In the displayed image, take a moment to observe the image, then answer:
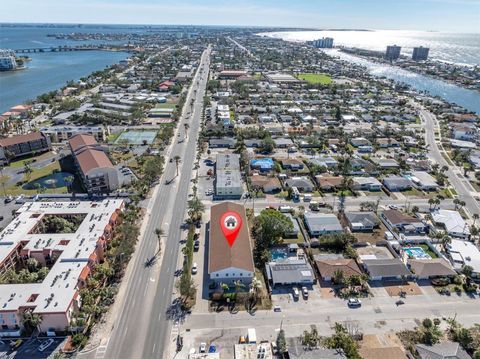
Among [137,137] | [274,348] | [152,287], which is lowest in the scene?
[152,287]

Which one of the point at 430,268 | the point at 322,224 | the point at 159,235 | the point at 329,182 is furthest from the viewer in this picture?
the point at 329,182

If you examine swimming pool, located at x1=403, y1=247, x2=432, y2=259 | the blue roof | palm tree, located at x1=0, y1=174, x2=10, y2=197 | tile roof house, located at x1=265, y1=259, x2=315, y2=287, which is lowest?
palm tree, located at x1=0, y1=174, x2=10, y2=197

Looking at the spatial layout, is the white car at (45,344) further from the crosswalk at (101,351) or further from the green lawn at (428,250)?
the green lawn at (428,250)

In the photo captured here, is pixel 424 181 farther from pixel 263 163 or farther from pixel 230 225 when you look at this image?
pixel 230 225

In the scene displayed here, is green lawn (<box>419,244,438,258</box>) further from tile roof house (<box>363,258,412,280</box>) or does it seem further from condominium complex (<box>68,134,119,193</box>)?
condominium complex (<box>68,134,119,193</box>)

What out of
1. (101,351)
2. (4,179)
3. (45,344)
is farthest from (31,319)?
(4,179)

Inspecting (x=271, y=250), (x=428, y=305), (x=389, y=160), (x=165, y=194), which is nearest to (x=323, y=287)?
(x=271, y=250)

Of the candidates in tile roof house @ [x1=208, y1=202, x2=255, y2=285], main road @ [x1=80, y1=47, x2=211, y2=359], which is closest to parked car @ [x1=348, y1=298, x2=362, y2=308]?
tile roof house @ [x1=208, y1=202, x2=255, y2=285]
